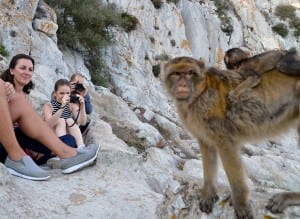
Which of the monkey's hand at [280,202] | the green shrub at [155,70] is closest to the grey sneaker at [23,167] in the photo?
the monkey's hand at [280,202]

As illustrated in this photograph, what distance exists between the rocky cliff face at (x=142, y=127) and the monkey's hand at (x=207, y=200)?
0.20 ft

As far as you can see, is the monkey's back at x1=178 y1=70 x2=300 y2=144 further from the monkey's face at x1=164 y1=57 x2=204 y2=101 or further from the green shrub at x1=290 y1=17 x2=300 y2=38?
the green shrub at x1=290 y1=17 x2=300 y2=38

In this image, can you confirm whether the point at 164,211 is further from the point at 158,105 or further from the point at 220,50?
the point at 220,50

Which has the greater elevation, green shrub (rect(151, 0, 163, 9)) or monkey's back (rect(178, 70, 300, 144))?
monkey's back (rect(178, 70, 300, 144))

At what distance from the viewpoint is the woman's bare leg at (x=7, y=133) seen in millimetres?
5273

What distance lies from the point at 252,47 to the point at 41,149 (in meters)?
26.0

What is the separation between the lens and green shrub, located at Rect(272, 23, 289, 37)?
3422 centimetres

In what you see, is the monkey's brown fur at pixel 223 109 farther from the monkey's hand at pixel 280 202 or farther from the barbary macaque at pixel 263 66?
the monkey's hand at pixel 280 202

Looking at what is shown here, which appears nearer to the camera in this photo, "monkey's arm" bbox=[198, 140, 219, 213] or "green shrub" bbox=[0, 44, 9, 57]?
"monkey's arm" bbox=[198, 140, 219, 213]

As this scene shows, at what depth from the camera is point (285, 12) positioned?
36188 mm

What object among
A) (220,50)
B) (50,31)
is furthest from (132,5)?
(50,31)

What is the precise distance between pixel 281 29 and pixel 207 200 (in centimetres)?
3148

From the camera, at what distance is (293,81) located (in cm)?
458

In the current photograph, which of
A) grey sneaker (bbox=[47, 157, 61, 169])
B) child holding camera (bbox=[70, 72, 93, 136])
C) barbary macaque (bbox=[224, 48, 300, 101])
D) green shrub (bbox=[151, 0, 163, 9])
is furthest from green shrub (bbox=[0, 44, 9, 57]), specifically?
green shrub (bbox=[151, 0, 163, 9])
